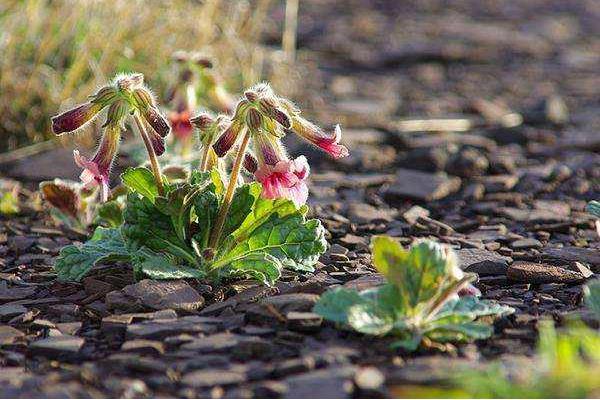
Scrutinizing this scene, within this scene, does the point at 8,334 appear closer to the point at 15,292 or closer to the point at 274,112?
the point at 15,292

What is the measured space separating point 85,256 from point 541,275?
138 cm

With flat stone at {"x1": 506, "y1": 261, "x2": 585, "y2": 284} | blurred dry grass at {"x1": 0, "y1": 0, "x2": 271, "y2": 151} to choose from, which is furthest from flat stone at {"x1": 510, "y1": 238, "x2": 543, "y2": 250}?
blurred dry grass at {"x1": 0, "y1": 0, "x2": 271, "y2": 151}

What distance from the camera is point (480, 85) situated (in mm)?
7652

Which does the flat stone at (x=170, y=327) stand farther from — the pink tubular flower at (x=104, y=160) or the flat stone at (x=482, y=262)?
the flat stone at (x=482, y=262)

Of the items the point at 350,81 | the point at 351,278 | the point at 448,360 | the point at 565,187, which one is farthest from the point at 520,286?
the point at 350,81

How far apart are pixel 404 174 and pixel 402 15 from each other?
5481mm

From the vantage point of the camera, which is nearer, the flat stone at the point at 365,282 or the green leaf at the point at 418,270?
the green leaf at the point at 418,270

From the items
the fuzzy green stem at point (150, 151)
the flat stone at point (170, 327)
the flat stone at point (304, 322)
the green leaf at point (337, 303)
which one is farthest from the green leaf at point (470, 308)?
the fuzzy green stem at point (150, 151)

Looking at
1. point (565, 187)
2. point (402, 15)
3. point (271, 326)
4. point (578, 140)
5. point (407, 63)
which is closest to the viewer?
point (271, 326)

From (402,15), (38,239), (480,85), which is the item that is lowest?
(38,239)

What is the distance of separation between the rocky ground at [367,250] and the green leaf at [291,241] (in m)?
0.08

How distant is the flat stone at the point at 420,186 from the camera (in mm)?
4723

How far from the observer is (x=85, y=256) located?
324cm

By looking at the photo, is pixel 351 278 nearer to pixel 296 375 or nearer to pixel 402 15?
pixel 296 375
